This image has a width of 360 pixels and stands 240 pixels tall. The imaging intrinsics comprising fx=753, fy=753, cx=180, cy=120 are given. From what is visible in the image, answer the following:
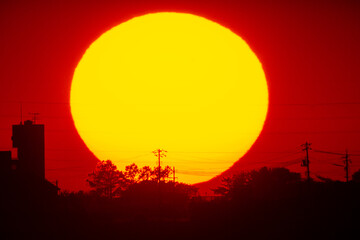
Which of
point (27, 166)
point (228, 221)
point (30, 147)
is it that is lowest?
point (228, 221)

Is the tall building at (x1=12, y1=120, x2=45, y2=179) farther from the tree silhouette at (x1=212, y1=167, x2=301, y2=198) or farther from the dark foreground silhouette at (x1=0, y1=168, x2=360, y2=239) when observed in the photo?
the tree silhouette at (x1=212, y1=167, x2=301, y2=198)

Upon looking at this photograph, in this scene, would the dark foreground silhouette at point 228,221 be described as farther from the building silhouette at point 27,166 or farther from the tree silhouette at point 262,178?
the tree silhouette at point 262,178

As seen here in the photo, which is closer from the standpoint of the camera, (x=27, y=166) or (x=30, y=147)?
(x=27, y=166)

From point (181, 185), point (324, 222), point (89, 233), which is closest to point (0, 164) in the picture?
point (89, 233)

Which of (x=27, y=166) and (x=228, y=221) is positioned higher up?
(x=27, y=166)

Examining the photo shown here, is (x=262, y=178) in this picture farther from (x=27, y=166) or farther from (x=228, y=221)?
(x=228, y=221)

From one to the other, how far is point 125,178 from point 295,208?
9908 centimetres

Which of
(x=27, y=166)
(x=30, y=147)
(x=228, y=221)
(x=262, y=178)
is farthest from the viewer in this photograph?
(x=262, y=178)

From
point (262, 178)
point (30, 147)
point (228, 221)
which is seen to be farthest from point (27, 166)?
point (262, 178)

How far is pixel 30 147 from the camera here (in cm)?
9581

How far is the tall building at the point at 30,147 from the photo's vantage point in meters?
95.6

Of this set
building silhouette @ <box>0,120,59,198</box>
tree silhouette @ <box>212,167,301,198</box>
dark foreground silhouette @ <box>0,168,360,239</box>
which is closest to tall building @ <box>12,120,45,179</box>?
building silhouette @ <box>0,120,59,198</box>

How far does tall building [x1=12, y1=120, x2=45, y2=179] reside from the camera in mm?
95562

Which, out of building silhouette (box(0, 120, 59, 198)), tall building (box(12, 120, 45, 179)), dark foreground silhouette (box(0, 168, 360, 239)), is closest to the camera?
dark foreground silhouette (box(0, 168, 360, 239))
